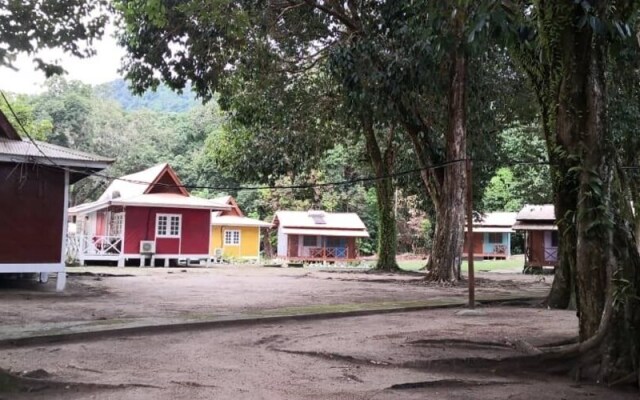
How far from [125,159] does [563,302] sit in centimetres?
4453

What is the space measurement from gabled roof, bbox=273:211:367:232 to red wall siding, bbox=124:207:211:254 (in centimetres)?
1352

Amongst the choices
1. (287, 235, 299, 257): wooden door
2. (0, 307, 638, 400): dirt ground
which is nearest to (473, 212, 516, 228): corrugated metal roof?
(287, 235, 299, 257): wooden door

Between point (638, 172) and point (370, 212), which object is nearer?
point (638, 172)

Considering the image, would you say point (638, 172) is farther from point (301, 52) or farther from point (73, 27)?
point (73, 27)

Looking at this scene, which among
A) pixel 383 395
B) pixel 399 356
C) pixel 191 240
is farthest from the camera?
pixel 191 240

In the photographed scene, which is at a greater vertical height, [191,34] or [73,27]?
[191,34]

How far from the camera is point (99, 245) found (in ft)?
99.8

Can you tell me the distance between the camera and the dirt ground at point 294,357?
5.88 m

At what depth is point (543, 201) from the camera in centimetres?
3450

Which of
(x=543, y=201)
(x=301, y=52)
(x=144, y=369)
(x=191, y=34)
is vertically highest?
A: (x=301, y=52)

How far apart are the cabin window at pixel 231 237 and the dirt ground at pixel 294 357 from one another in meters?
30.4

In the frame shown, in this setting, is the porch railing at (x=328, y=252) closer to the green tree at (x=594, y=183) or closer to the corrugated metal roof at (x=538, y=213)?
the corrugated metal roof at (x=538, y=213)

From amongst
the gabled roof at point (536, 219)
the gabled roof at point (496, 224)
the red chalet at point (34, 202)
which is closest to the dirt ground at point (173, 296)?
the red chalet at point (34, 202)

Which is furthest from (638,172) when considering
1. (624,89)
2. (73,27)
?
(73,27)
